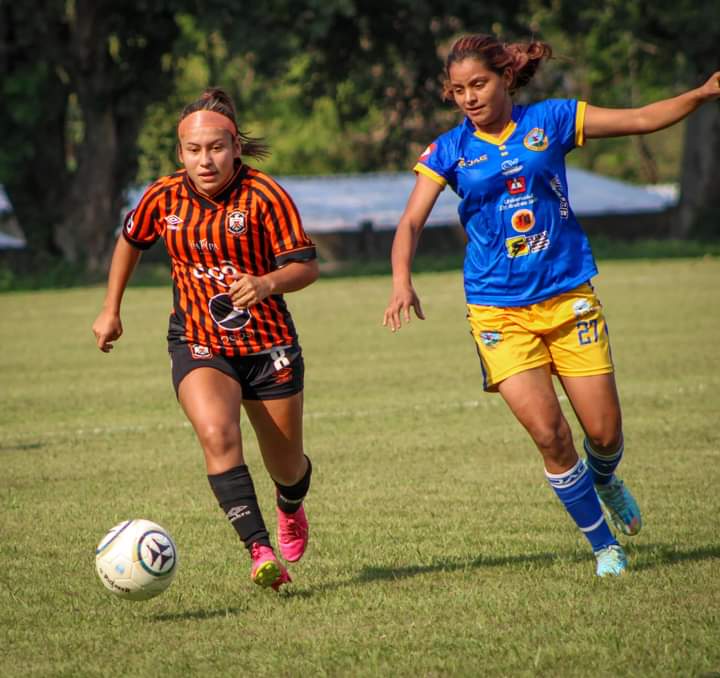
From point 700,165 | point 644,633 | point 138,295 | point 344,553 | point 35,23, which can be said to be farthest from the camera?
point 700,165

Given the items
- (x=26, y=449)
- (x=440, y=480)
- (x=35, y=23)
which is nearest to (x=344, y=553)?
(x=440, y=480)

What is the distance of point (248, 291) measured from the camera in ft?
18.7

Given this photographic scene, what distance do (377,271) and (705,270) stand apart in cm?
908

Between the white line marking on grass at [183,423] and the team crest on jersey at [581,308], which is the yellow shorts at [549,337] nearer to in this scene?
the team crest on jersey at [581,308]

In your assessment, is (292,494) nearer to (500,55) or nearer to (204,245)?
(204,245)

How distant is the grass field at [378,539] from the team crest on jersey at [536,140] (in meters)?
1.96

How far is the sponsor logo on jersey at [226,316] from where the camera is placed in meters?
6.11

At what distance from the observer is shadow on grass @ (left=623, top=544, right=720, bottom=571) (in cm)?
636

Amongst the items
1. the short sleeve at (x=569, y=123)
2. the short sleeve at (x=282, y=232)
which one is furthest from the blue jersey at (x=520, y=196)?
the short sleeve at (x=282, y=232)

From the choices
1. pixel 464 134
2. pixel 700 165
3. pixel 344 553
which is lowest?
pixel 700 165

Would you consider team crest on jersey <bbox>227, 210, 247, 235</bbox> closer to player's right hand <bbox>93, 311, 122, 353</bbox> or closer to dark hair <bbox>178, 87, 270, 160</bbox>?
dark hair <bbox>178, 87, 270, 160</bbox>

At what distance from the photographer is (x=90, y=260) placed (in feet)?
113

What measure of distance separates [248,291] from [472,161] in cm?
124

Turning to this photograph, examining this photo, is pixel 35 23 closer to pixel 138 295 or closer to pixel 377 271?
pixel 138 295
